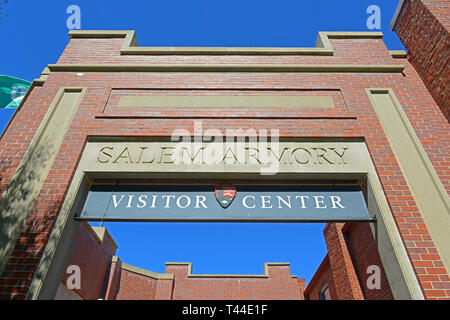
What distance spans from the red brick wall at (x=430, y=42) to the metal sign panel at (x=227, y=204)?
2.81 metres

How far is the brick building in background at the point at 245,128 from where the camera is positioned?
12.5 ft

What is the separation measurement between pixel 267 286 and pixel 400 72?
18.5 metres

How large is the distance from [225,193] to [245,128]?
127 centimetres

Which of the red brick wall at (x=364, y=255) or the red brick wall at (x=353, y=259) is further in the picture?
the red brick wall at (x=353, y=259)

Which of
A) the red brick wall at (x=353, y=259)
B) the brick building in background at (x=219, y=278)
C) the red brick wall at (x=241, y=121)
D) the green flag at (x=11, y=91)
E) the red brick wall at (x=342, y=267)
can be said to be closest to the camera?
the red brick wall at (x=241, y=121)

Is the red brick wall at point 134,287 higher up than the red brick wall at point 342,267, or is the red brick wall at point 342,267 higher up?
the red brick wall at point 134,287

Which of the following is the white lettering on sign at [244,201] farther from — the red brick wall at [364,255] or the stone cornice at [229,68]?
the red brick wall at [364,255]

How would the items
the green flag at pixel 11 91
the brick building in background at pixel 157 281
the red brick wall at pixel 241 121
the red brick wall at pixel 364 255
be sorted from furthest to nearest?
the brick building in background at pixel 157 281
the red brick wall at pixel 364 255
the green flag at pixel 11 91
the red brick wall at pixel 241 121

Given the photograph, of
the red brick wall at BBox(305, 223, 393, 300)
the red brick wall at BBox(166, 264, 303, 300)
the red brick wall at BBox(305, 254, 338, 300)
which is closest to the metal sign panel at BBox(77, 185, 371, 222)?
the red brick wall at BBox(305, 223, 393, 300)

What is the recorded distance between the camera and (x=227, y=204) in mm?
4453

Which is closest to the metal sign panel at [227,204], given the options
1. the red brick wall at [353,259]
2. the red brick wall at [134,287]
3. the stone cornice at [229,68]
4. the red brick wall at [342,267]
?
the stone cornice at [229,68]

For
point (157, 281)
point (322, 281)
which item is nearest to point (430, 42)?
point (322, 281)

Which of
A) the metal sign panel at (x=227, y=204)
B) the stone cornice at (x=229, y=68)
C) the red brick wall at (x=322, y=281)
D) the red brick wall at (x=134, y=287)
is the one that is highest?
the stone cornice at (x=229, y=68)

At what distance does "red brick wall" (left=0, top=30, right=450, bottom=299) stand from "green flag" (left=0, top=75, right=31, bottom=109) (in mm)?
1490
